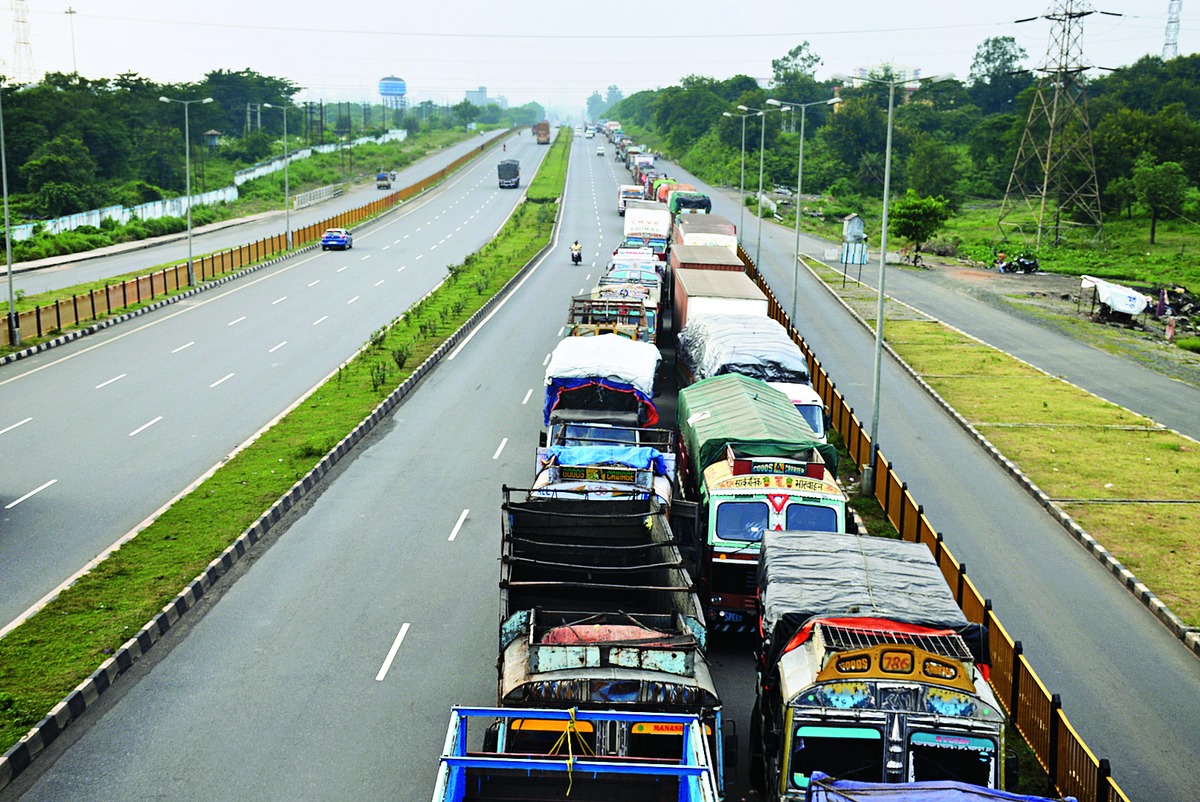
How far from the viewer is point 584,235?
7244 cm

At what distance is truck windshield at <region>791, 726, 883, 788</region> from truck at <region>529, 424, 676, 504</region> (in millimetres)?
6076

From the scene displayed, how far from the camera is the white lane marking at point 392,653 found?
48.9ft

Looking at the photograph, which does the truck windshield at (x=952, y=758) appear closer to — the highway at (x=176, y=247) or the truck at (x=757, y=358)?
the truck at (x=757, y=358)

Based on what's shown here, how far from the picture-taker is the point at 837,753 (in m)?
10.6

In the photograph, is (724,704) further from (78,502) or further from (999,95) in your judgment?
(999,95)

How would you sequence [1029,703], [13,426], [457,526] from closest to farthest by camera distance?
[1029,703] < [457,526] < [13,426]

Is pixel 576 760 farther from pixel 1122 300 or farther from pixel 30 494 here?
pixel 1122 300

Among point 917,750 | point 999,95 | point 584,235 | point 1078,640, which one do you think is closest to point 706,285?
point 1078,640

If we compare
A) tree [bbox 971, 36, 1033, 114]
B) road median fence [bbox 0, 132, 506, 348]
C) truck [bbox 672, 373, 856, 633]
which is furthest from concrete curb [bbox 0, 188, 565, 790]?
tree [bbox 971, 36, 1033, 114]

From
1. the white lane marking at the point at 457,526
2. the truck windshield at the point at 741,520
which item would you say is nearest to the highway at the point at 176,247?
the white lane marking at the point at 457,526

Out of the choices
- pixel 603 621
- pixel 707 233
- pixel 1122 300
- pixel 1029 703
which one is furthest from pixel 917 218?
pixel 603 621

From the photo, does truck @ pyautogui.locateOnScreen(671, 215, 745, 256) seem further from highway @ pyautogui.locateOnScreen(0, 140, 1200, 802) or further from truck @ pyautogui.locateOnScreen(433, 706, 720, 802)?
truck @ pyautogui.locateOnScreen(433, 706, 720, 802)

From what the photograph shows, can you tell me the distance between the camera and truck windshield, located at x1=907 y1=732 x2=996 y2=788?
10297mm

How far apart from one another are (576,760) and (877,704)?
2.94 m
